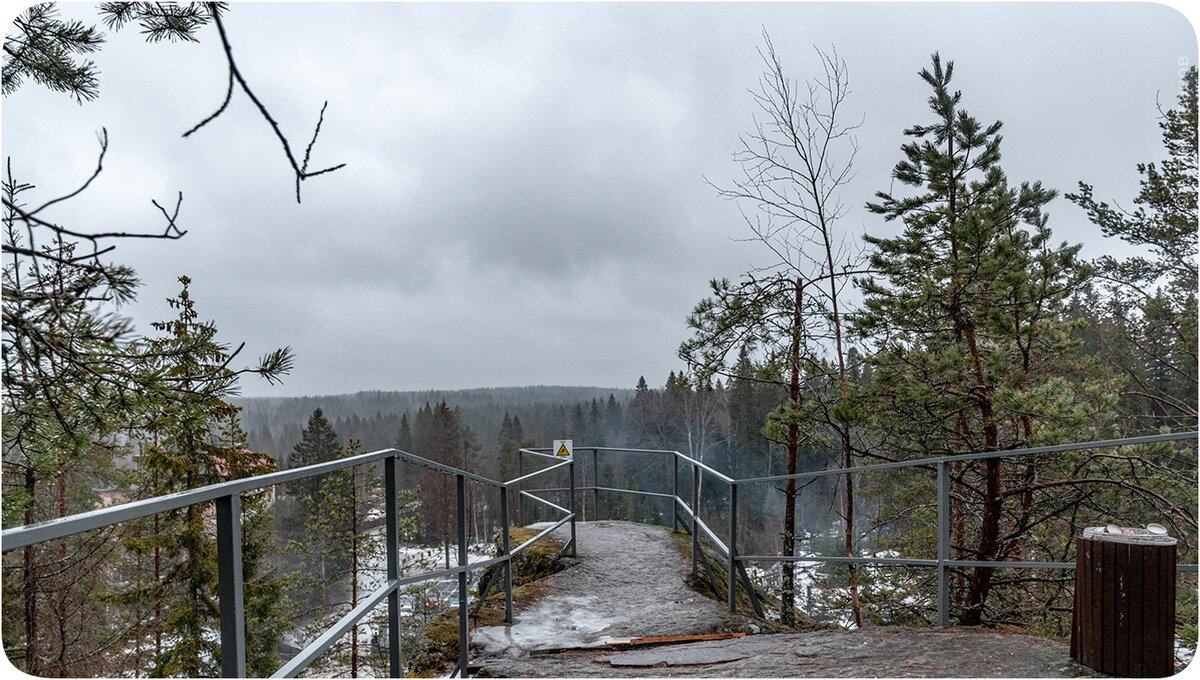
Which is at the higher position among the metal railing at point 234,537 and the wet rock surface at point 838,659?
the metal railing at point 234,537

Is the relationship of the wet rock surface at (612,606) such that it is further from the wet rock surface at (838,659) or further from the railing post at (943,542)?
the railing post at (943,542)

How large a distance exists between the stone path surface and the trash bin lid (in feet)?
1.72

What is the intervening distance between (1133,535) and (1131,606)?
26cm

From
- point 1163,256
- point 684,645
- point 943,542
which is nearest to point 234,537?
point 684,645

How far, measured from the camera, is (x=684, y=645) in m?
4.08

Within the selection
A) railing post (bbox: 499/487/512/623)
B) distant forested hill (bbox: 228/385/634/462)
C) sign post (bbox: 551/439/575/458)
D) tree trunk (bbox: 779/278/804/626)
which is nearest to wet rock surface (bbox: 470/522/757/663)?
railing post (bbox: 499/487/512/623)

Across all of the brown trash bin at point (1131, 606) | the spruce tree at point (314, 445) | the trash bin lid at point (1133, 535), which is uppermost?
the trash bin lid at point (1133, 535)

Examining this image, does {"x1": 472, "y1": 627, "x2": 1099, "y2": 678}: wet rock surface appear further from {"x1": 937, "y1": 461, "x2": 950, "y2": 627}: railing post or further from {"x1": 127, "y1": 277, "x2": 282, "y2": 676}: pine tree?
{"x1": 127, "y1": 277, "x2": 282, "y2": 676}: pine tree

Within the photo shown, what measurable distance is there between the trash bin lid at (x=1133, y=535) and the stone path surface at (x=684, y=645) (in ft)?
1.72

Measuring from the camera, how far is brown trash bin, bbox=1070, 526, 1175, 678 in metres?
2.37

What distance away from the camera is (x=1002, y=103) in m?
7.18

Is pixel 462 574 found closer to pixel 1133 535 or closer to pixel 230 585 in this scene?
pixel 230 585

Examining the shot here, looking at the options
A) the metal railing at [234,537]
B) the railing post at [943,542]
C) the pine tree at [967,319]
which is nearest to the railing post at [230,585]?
the metal railing at [234,537]

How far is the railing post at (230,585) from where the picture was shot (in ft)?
4.99
